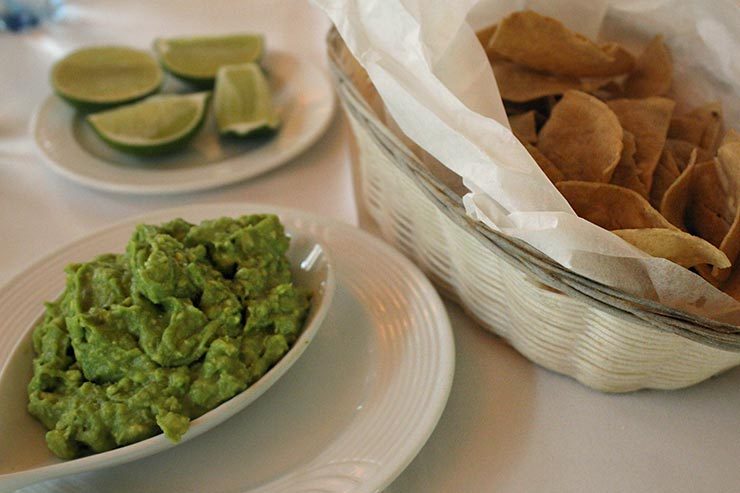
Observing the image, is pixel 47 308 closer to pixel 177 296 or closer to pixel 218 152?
pixel 177 296

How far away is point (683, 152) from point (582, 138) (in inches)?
5.7

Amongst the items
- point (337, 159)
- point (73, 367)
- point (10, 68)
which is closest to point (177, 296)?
point (73, 367)

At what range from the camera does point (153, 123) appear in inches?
51.8

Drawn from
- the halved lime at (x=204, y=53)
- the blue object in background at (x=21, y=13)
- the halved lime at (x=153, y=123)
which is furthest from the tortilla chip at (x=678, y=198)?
the blue object in background at (x=21, y=13)

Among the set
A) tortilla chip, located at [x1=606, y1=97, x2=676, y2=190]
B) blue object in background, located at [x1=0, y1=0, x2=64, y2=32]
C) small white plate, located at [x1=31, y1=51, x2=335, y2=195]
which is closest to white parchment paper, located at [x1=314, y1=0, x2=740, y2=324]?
tortilla chip, located at [x1=606, y1=97, x2=676, y2=190]

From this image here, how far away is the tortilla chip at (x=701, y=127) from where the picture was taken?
981mm

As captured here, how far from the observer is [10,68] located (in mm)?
1605

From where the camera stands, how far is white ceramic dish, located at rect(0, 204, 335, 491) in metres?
0.72

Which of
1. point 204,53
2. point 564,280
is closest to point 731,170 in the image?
point 564,280

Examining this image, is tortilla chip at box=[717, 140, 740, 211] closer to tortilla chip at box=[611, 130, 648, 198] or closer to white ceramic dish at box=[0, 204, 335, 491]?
tortilla chip at box=[611, 130, 648, 198]

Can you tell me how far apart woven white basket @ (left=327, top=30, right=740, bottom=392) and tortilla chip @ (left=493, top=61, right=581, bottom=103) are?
0.18 metres

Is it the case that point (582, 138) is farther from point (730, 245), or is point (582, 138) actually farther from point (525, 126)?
point (730, 245)

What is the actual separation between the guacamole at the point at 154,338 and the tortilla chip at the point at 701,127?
56 centimetres

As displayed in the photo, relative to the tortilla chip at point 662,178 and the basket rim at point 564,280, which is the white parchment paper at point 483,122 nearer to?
the basket rim at point 564,280
